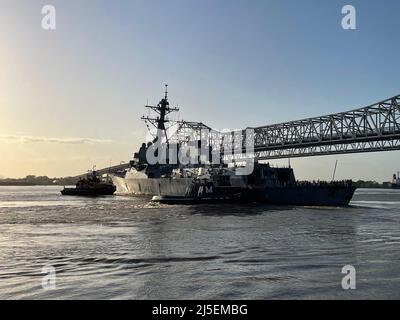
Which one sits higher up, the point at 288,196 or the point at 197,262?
the point at 288,196

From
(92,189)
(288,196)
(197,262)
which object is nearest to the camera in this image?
(197,262)

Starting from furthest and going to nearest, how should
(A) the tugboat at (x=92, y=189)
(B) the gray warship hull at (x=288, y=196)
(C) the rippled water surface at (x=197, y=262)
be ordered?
1. (A) the tugboat at (x=92, y=189)
2. (B) the gray warship hull at (x=288, y=196)
3. (C) the rippled water surface at (x=197, y=262)

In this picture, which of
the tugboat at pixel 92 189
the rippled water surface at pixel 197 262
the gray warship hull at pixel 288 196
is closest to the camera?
the rippled water surface at pixel 197 262

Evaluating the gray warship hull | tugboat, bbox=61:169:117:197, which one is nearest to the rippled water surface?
the gray warship hull

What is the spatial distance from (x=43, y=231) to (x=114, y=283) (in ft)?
45.2

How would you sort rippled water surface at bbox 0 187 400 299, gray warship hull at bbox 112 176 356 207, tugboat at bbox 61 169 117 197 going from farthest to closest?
tugboat at bbox 61 169 117 197 → gray warship hull at bbox 112 176 356 207 → rippled water surface at bbox 0 187 400 299

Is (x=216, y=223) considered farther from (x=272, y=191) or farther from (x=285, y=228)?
(x=272, y=191)

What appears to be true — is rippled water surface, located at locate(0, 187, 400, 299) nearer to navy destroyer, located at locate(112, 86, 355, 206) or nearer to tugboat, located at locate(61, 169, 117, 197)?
navy destroyer, located at locate(112, 86, 355, 206)

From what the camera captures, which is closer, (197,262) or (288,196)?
(197,262)

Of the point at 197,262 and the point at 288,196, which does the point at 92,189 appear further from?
the point at 197,262

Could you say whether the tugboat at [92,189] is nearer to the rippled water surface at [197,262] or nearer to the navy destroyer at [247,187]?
the navy destroyer at [247,187]

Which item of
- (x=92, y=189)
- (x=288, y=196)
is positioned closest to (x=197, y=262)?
(x=288, y=196)

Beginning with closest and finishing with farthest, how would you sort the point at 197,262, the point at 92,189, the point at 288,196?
the point at 197,262 < the point at 288,196 < the point at 92,189

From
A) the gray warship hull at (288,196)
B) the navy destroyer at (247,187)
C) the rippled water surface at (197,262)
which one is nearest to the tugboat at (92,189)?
the navy destroyer at (247,187)
